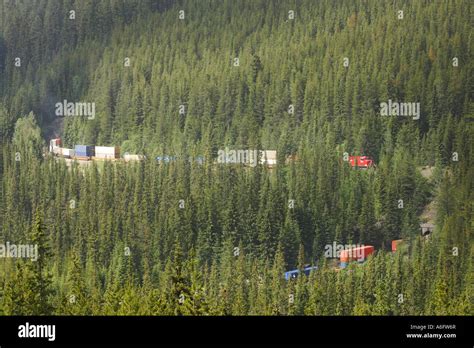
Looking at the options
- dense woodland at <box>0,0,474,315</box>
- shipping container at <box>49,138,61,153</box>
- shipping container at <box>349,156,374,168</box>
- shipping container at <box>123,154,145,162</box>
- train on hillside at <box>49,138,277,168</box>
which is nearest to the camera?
dense woodland at <box>0,0,474,315</box>

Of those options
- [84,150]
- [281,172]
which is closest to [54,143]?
[84,150]

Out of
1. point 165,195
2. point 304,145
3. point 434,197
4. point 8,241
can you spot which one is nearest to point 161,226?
point 165,195

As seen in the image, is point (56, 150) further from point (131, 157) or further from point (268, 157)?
point (268, 157)

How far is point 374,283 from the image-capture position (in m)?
113

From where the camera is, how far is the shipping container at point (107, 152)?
177188mm

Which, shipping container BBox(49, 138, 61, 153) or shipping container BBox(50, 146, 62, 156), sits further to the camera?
shipping container BBox(49, 138, 61, 153)

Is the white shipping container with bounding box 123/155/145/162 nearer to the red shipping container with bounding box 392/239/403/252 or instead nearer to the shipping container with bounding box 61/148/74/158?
the shipping container with bounding box 61/148/74/158

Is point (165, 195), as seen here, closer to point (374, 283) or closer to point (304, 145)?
point (304, 145)

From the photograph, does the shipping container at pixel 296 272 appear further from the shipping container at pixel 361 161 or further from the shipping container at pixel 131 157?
the shipping container at pixel 131 157

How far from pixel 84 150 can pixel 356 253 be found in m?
61.4

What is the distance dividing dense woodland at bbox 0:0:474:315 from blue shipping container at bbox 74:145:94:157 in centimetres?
341

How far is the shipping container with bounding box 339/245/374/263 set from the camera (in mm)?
135725

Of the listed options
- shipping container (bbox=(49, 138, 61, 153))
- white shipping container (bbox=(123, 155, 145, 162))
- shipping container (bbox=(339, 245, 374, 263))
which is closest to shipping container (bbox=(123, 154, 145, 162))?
white shipping container (bbox=(123, 155, 145, 162))

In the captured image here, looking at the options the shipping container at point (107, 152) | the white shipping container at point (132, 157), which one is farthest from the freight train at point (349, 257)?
the shipping container at point (107, 152)
